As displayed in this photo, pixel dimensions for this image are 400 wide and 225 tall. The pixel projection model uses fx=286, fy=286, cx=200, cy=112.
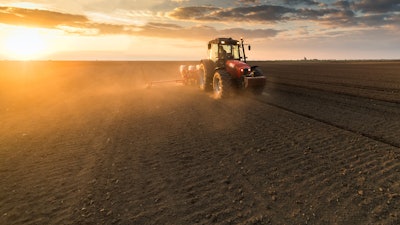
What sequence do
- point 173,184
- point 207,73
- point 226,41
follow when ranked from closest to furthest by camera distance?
point 173,184 → point 226,41 → point 207,73

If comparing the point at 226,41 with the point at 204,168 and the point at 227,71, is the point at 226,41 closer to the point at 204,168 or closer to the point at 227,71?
the point at 227,71

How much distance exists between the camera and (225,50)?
1395cm

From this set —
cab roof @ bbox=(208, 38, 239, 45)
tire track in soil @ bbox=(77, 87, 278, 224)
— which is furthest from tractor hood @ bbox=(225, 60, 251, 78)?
tire track in soil @ bbox=(77, 87, 278, 224)

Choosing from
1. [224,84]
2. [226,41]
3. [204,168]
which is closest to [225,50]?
[226,41]

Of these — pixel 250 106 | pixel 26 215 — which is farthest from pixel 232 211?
pixel 250 106

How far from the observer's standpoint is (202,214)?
3.79 m

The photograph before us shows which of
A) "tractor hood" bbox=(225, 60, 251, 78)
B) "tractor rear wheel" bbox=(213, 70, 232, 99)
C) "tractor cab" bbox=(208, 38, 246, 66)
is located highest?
"tractor cab" bbox=(208, 38, 246, 66)

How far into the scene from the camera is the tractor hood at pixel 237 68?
40.2ft

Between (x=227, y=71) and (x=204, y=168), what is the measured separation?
28.0 feet

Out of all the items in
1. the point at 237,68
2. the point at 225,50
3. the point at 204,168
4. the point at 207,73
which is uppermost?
the point at 225,50

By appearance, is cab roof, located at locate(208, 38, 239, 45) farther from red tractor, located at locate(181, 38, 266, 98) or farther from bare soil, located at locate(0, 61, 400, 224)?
bare soil, located at locate(0, 61, 400, 224)

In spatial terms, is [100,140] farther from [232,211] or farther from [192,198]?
[232,211]

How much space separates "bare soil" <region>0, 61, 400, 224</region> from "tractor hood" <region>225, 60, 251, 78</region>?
9.49 feet

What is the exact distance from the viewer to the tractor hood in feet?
40.2
